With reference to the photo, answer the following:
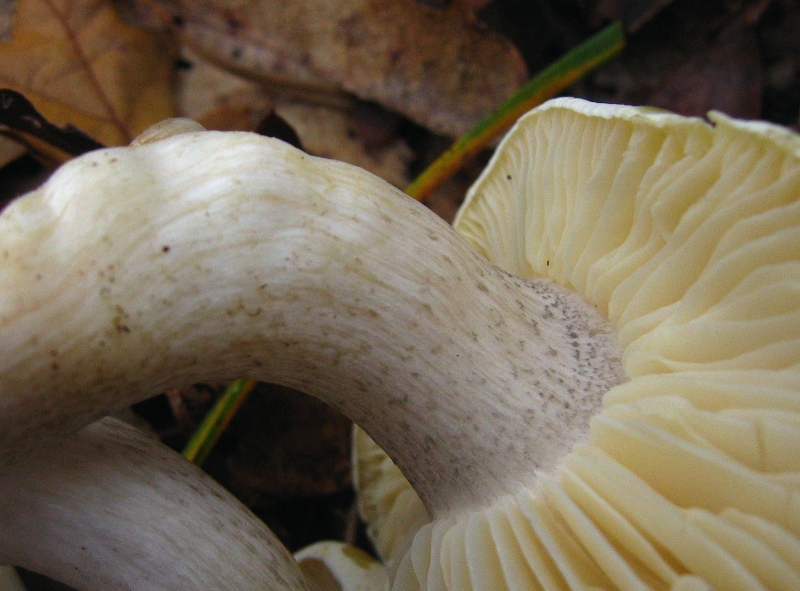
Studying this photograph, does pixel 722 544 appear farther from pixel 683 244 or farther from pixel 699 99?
pixel 699 99

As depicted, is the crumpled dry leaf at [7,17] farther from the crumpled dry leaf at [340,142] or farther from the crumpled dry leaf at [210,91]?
the crumpled dry leaf at [340,142]

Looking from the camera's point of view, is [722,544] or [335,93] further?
[335,93]

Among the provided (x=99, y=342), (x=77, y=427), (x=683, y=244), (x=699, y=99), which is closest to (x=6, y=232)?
(x=99, y=342)

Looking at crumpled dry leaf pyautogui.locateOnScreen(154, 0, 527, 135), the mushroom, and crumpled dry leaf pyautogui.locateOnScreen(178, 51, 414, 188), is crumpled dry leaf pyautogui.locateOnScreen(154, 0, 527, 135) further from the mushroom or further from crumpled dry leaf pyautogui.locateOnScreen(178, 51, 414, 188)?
the mushroom

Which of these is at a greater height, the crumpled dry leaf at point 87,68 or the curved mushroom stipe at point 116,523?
the crumpled dry leaf at point 87,68

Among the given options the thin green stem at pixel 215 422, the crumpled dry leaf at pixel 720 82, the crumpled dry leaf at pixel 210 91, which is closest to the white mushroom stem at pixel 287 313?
the thin green stem at pixel 215 422

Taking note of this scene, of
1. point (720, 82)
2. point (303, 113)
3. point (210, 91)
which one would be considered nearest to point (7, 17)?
point (210, 91)

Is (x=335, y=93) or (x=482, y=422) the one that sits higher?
(x=335, y=93)

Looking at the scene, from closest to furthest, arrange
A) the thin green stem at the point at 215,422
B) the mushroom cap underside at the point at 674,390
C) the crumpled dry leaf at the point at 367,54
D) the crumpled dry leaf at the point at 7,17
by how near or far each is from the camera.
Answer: the mushroom cap underside at the point at 674,390, the thin green stem at the point at 215,422, the crumpled dry leaf at the point at 7,17, the crumpled dry leaf at the point at 367,54
